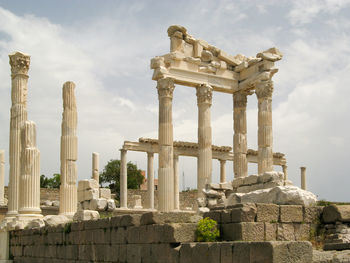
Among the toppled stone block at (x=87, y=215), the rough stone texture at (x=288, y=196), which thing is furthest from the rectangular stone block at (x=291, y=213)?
the toppled stone block at (x=87, y=215)

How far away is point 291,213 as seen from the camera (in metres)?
11.5

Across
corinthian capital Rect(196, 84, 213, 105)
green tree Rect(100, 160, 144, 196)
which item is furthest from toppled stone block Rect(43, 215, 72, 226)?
green tree Rect(100, 160, 144, 196)

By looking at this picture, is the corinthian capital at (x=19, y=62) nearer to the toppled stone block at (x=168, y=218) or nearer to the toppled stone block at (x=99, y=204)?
the toppled stone block at (x=99, y=204)

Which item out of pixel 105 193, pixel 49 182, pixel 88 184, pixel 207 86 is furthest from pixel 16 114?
pixel 49 182

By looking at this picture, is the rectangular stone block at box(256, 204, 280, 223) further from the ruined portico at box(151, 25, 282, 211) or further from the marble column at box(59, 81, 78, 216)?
the ruined portico at box(151, 25, 282, 211)

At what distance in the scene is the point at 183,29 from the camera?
94.1 feet

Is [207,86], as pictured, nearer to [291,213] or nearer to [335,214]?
[335,214]

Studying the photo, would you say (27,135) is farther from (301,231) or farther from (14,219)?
(301,231)

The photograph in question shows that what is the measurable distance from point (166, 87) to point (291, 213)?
16885 millimetres

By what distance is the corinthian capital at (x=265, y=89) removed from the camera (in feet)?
93.3

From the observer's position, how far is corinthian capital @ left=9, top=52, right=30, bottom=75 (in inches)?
920

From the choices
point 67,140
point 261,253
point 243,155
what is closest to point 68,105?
point 67,140

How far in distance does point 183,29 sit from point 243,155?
7.25m

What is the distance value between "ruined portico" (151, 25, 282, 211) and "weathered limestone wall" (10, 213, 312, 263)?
9152 mm
